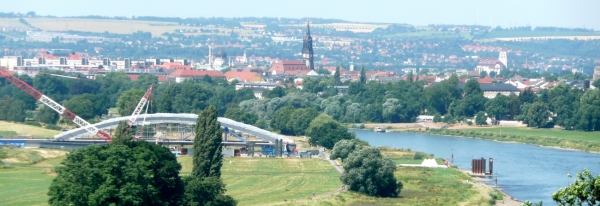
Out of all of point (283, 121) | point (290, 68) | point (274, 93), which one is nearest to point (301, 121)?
point (283, 121)

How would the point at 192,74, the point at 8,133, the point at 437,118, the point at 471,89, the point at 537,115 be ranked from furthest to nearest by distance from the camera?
the point at 192,74 < the point at 471,89 < the point at 437,118 < the point at 537,115 < the point at 8,133

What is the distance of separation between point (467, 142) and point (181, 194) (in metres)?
36.7

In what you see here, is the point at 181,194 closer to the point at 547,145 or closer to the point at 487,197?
the point at 487,197

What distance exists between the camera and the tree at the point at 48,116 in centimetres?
6419

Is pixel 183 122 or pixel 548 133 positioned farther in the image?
pixel 548 133

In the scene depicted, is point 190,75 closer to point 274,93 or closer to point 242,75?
point 242,75

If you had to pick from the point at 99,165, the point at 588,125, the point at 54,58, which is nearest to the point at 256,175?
the point at 99,165

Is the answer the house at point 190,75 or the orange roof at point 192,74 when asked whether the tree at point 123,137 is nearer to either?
the house at point 190,75

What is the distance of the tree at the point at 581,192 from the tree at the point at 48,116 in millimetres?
51444

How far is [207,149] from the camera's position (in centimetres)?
3412

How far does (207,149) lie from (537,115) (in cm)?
4121

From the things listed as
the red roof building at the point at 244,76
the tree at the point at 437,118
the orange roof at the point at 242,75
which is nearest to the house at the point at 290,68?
the orange roof at the point at 242,75

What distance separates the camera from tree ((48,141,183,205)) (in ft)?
83.9

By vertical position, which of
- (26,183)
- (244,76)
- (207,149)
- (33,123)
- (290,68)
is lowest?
(26,183)
